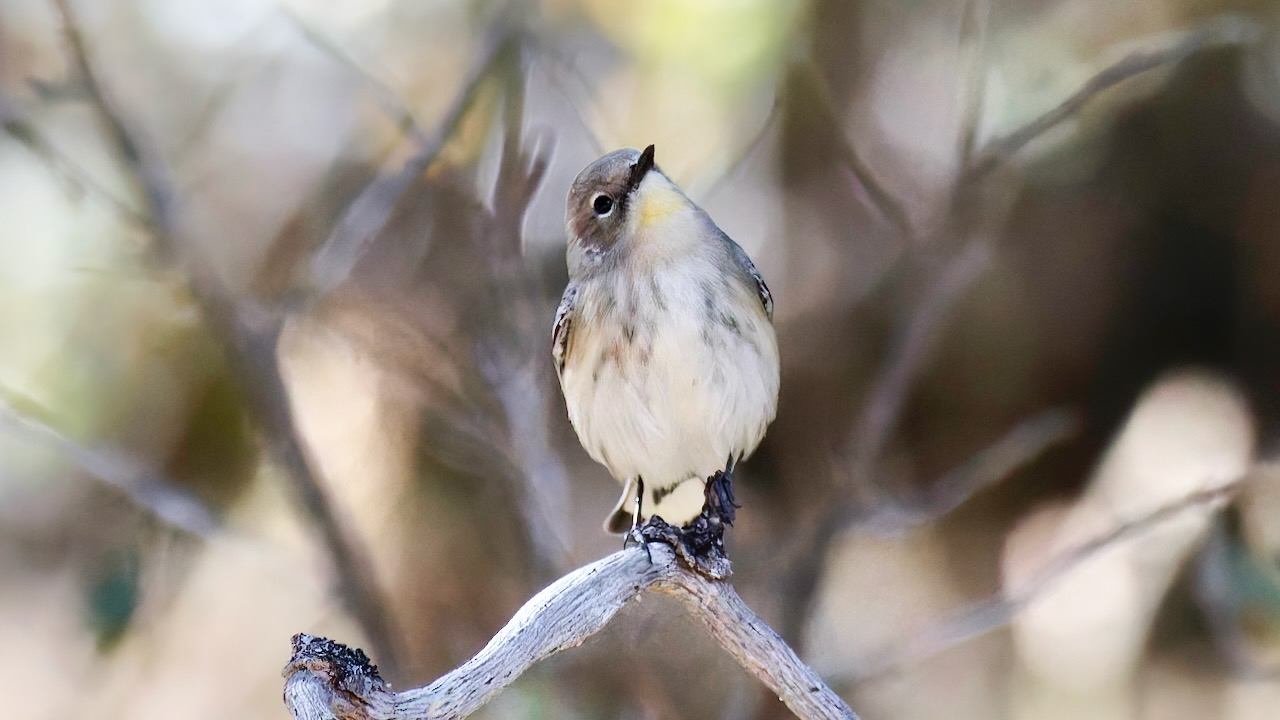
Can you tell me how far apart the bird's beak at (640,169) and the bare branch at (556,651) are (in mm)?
627

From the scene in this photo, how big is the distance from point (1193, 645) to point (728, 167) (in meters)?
1.65

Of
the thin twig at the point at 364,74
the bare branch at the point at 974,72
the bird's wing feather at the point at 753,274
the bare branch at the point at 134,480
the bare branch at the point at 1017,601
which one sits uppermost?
the thin twig at the point at 364,74

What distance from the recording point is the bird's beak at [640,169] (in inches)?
71.3

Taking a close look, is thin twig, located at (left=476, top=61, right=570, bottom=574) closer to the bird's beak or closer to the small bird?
the small bird

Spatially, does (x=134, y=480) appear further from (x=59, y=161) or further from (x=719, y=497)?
(x=719, y=497)

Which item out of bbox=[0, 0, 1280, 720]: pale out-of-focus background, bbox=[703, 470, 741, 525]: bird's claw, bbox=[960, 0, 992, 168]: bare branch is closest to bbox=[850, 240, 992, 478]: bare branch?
bbox=[0, 0, 1280, 720]: pale out-of-focus background

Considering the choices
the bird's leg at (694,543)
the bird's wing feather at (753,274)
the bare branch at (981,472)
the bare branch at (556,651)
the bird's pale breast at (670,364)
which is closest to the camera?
the bare branch at (556,651)

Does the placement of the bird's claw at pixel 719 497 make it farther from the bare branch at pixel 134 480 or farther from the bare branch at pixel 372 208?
the bare branch at pixel 134 480

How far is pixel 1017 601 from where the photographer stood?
2832 mm

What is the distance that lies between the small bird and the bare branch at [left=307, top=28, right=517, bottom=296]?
1.05 metres

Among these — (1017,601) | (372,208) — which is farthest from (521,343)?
(1017,601)

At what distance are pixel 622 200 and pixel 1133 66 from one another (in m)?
1.77

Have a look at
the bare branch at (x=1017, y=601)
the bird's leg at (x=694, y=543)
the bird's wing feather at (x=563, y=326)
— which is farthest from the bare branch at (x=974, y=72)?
the bird's leg at (x=694, y=543)

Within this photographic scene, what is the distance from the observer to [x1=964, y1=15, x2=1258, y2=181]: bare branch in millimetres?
2920
